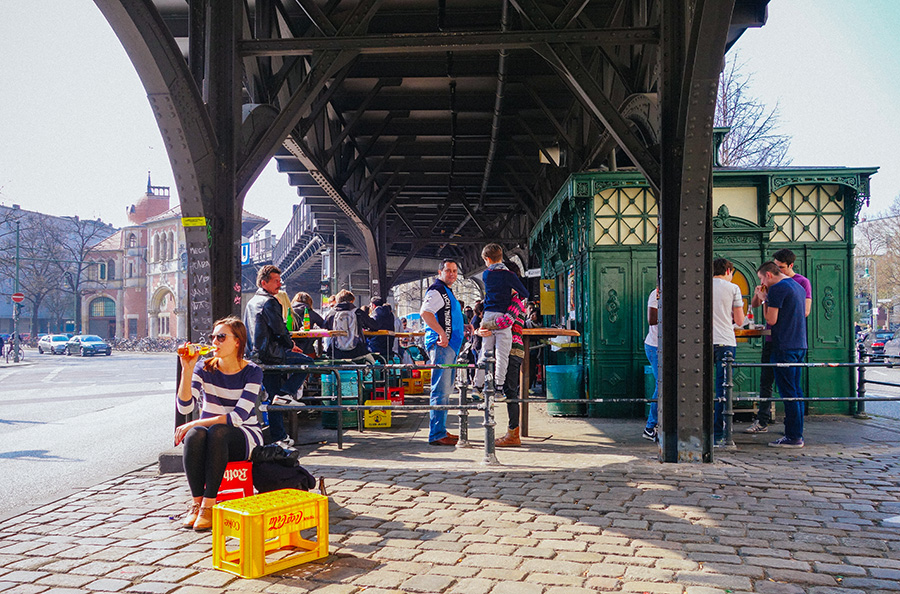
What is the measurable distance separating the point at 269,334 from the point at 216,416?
2862 mm

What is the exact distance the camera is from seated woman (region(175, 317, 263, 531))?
4898 mm

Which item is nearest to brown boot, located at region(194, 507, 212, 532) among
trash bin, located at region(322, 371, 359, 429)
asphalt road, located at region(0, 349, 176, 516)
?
asphalt road, located at region(0, 349, 176, 516)

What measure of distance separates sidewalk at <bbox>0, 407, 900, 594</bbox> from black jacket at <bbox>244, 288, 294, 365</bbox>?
3.70ft

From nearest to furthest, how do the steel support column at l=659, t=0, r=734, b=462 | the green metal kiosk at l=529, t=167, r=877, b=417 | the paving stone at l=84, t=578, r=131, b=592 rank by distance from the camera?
the paving stone at l=84, t=578, r=131, b=592
the steel support column at l=659, t=0, r=734, b=462
the green metal kiosk at l=529, t=167, r=877, b=417

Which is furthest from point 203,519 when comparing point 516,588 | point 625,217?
point 625,217

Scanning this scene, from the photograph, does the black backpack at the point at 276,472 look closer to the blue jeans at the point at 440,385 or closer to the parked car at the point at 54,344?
the blue jeans at the point at 440,385

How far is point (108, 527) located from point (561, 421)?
642 centimetres

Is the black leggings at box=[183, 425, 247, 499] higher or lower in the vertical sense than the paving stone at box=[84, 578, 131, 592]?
higher

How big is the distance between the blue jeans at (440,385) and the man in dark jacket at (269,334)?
1561 millimetres

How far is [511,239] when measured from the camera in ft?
77.0

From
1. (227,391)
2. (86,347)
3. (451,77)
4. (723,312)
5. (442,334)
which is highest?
(451,77)

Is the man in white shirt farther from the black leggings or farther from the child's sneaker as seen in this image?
the black leggings

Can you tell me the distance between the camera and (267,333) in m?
7.89

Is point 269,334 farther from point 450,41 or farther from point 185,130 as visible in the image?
point 450,41
